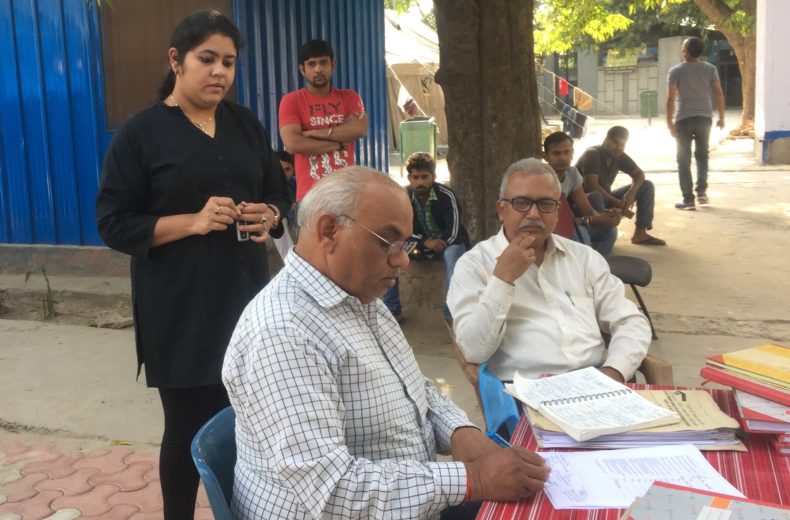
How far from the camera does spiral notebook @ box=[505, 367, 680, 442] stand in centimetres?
204

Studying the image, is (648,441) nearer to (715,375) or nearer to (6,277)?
(715,375)

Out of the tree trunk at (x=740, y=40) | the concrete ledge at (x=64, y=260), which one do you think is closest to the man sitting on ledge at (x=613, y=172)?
the concrete ledge at (x=64, y=260)

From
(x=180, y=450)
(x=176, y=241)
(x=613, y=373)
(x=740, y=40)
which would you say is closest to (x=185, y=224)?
(x=176, y=241)

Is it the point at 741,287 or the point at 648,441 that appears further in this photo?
the point at 741,287

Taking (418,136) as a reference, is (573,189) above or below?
below

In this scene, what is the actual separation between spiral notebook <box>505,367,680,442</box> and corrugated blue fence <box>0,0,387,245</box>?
5155 mm

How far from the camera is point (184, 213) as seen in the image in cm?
279

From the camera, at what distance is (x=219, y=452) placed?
6.82ft

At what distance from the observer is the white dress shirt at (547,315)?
10.0 feet

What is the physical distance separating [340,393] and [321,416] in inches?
5.7

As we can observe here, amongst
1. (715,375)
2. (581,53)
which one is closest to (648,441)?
(715,375)

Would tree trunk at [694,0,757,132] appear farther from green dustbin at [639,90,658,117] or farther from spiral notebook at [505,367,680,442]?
spiral notebook at [505,367,680,442]

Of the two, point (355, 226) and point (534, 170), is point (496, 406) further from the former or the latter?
point (355, 226)

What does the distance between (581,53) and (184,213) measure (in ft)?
121
